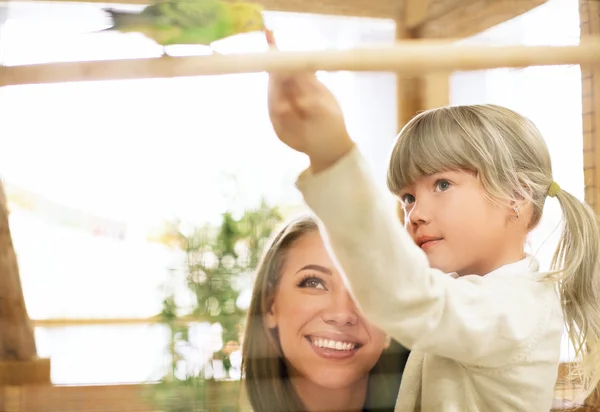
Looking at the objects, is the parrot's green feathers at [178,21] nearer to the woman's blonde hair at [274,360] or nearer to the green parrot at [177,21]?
the green parrot at [177,21]

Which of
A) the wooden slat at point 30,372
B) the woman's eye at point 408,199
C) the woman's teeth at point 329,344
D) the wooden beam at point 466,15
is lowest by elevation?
the wooden slat at point 30,372

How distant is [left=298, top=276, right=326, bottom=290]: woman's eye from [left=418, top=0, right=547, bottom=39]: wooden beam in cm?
31

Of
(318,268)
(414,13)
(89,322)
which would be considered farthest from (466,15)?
(89,322)

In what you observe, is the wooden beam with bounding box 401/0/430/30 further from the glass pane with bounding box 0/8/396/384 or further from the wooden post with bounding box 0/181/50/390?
→ the wooden post with bounding box 0/181/50/390

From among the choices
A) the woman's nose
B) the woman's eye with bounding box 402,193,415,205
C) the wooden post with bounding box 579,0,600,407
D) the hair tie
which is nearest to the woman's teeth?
the woman's nose

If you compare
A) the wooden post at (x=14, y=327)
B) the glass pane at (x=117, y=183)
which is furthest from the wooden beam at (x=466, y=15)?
the wooden post at (x=14, y=327)

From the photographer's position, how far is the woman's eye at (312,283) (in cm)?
76

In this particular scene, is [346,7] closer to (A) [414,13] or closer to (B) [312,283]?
(A) [414,13]

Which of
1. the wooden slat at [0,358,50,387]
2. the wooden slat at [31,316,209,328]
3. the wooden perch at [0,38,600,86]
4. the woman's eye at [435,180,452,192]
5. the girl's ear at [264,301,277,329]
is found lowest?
the wooden slat at [0,358,50,387]

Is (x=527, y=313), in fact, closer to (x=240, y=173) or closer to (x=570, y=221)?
(x=570, y=221)

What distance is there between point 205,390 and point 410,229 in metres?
0.29

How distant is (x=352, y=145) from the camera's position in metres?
0.54

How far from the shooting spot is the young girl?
536mm

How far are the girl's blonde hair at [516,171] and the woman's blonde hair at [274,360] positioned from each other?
15cm
